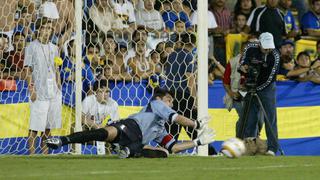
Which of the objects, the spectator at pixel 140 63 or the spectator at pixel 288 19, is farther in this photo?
the spectator at pixel 288 19

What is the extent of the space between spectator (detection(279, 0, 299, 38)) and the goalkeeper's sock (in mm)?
8356

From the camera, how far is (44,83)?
55.9 feet

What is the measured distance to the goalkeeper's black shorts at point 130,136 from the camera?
13.5 metres

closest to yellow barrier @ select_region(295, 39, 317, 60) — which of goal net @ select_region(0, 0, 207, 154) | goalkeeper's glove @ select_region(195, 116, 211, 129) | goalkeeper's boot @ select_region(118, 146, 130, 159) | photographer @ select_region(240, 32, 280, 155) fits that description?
goal net @ select_region(0, 0, 207, 154)

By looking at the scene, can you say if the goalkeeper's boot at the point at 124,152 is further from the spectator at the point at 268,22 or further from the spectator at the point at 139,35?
the spectator at the point at 268,22

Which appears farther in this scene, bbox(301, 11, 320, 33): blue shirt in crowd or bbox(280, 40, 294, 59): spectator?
bbox(301, 11, 320, 33): blue shirt in crowd

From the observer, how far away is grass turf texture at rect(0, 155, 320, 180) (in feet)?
33.4

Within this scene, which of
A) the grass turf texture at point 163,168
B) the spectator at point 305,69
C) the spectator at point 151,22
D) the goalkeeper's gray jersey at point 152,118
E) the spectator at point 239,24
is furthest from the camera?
the spectator at point 239,24

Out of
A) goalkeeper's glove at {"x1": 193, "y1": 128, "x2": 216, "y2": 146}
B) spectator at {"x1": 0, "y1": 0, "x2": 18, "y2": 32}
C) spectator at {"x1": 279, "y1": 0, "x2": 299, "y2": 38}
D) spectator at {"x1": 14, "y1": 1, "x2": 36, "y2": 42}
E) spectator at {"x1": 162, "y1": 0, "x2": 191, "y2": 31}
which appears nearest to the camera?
goalkeeper's glove at {"x1": 193, "y1": 128, "x2": 216, "y2": 146}

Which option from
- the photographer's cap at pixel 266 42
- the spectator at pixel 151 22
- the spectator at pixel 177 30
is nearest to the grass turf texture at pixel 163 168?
the photographer's cap at pixel 266 42

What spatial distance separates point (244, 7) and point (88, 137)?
8321mm

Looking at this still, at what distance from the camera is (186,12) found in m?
16.2

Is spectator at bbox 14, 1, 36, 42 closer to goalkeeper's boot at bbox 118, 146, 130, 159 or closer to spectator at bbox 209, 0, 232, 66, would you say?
spectator at bbox 209, 0, 232, 66

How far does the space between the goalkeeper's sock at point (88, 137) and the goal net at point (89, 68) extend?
281 cm
